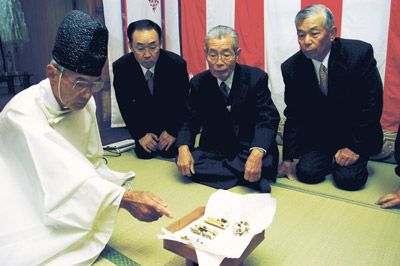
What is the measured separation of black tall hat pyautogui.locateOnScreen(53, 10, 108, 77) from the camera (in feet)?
4.93

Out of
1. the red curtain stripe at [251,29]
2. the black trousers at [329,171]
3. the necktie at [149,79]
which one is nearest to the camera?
the black trousers at [329,171]

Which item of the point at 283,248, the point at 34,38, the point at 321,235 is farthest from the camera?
the point at 34,38

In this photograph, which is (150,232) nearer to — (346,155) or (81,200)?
(81,200)

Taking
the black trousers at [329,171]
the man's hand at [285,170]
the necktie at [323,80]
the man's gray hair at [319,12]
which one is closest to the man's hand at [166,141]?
the man's hand at [285,170]

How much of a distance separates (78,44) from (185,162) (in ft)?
4.20

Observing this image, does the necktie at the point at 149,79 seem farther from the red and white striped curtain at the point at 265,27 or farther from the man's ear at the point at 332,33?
the man's ear at the point at 332,33

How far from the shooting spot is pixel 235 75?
2582 millimetres

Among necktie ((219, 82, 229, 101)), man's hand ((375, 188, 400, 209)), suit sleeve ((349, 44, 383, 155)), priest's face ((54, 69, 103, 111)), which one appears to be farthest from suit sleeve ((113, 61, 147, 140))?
man's hand ((375, 188, 400, 209))

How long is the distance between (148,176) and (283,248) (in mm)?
1427

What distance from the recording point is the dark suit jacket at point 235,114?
2.56m

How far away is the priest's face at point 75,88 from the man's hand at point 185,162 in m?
1.05

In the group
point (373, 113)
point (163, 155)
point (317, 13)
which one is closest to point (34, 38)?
point (163, 155)

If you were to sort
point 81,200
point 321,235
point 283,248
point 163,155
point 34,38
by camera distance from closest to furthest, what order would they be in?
1. point 81,200
2. point 283,248
3. point 321,235
4. point 163,155
5. point 34,38

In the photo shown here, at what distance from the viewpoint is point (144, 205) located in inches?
53.6
